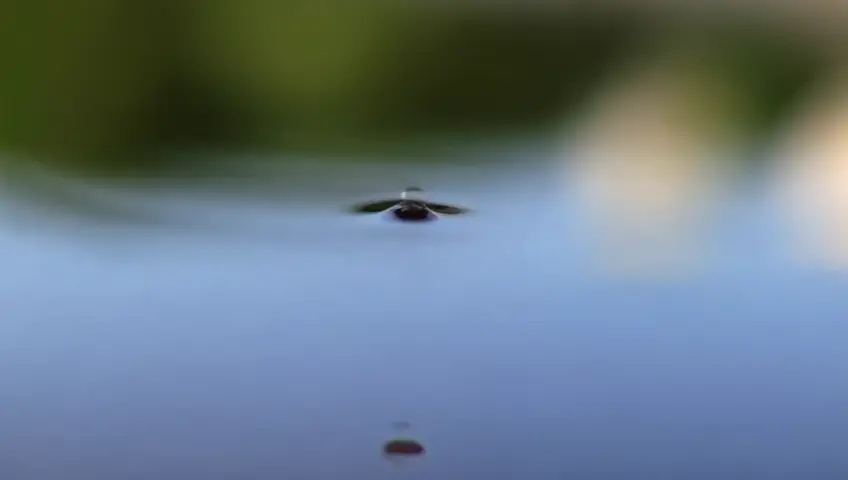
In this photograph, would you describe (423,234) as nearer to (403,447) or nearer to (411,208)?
(411,208)

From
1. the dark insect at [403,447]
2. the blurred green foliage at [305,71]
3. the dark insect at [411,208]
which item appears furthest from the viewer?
the blurred green foliage at [305,71]

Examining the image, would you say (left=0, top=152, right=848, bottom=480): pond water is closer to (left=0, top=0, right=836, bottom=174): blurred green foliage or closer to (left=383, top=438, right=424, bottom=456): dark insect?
(left=383, top=438, right=424, bottom=456): dark insect

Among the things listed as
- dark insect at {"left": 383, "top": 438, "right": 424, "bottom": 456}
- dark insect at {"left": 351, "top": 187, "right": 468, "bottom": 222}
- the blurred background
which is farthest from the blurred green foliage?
dark insect at {"left": 383, "top": 438, "right": 424, "bottom": 456}

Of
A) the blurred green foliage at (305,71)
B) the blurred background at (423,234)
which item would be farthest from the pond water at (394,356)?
the blurred green foliage at (305,71)

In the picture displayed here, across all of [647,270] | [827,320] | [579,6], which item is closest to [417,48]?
[579,6]

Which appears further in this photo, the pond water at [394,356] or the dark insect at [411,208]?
the dark insect at [411,208]

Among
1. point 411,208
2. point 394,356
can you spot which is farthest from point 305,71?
point 394,356

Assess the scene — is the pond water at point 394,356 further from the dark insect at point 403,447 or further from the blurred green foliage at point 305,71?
the blurred green foliage at point 305,71
